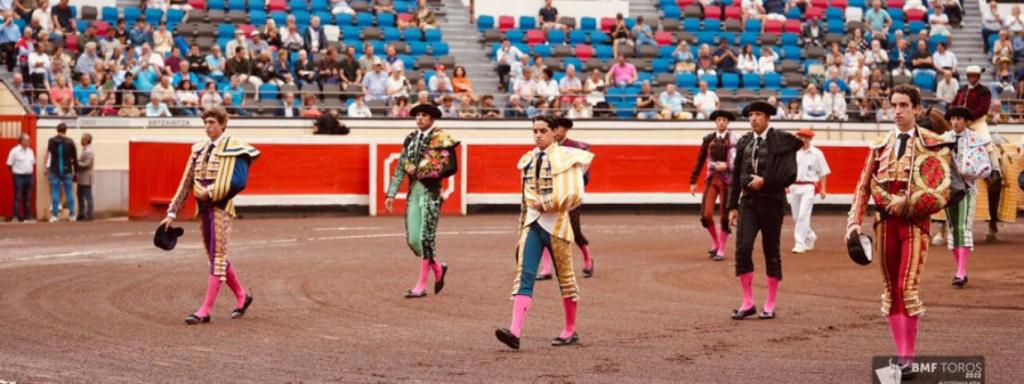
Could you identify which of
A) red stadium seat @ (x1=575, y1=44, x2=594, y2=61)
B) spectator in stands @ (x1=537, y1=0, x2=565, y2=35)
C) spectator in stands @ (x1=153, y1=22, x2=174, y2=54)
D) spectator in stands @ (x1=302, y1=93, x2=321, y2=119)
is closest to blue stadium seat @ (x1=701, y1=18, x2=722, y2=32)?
spectator in stands @ (x1=537, y1=0, x2=565, y2=35)

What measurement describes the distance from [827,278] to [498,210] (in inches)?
512

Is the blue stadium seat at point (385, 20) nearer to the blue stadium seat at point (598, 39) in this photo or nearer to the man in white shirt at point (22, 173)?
the blue stadium seat at point (598, 39)

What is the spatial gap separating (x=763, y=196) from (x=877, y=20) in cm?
2352

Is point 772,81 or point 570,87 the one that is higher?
point 772,81

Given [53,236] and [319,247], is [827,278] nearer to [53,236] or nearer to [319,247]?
[319,247]

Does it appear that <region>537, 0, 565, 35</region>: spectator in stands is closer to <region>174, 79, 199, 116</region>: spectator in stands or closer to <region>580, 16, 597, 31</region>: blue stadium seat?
<region>580, 16, 597, 31</region>: blue stadium seat

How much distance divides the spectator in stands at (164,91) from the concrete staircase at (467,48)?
20.4 ft

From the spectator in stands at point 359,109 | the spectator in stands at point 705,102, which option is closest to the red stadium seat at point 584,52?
Result: the spectator in stands at point 705,102

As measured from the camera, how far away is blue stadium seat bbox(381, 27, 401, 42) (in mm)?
31594

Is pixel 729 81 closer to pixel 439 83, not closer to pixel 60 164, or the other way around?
pixel 439 83

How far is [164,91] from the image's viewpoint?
2691cm

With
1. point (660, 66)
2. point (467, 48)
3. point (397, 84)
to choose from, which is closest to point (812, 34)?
point (660, 66)

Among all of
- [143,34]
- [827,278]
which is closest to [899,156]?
[827,278]

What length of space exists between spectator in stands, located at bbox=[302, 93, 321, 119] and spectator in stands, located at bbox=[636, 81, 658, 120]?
5551 millimetres
